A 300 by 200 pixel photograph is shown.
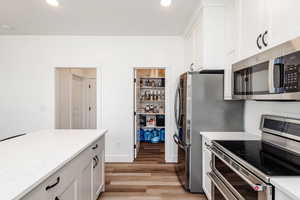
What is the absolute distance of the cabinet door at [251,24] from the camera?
1.55 meters

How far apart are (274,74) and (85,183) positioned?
71.1 inches

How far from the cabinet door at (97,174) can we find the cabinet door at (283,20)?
2.01 m

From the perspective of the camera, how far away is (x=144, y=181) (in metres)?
2.95

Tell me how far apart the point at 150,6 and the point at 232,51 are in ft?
4.13

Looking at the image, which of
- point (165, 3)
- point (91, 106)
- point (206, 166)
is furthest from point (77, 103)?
point (206, 166)

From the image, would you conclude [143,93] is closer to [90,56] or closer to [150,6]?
[90,56]

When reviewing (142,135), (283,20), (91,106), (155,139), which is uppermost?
(283,20)

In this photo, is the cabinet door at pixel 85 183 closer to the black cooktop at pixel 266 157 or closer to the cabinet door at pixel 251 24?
the black cooktop at pixel 266 157

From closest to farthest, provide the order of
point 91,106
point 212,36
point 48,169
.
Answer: point 48,169, point 212,36, point 91,106

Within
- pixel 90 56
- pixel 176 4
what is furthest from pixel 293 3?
pixel 90 56

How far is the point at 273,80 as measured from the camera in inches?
50.2

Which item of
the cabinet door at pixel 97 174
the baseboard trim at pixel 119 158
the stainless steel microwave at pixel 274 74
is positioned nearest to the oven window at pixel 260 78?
the stainless steel microwave at pixel 274 74

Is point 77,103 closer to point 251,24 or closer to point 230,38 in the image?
Answer: point 230,38

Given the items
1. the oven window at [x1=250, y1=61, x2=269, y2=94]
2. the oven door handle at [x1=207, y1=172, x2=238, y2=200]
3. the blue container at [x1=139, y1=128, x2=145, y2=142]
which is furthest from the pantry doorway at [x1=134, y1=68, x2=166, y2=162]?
the oven window at [x1=250, y1=61, x2=269, y2=94]
